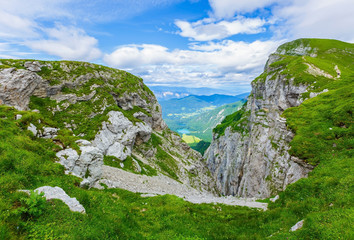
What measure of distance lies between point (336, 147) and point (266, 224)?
15192 millimetres

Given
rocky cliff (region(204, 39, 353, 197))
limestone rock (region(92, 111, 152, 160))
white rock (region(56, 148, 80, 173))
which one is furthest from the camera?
limestone rock (region(92, 111, 152, 160))

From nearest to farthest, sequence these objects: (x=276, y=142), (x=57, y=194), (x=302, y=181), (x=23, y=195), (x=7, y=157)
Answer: (x=23, y=195), (x=57, y=194), (x=7, y=157), (x=302, y=181), (x=276, y=142)

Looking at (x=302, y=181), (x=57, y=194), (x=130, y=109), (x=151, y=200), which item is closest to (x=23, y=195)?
(x=57, y=194)

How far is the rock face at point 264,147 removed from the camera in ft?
138

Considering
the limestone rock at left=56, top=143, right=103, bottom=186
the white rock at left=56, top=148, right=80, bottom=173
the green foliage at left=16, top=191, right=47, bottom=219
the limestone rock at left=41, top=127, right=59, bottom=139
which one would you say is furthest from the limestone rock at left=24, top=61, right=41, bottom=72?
the green foliage at left=16, top=191, right=47, bottom=219

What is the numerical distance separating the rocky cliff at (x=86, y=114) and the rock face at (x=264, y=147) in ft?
77.7

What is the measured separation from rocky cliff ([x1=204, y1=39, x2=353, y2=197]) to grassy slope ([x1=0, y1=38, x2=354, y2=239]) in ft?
24.1

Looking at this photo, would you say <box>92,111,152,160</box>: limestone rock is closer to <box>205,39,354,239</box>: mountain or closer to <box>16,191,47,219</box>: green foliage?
<box>16,191,47,219</box>: green foliage

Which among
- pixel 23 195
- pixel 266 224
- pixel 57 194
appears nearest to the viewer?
pixel 23 195

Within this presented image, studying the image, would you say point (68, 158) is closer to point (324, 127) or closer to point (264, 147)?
point (324, 127)

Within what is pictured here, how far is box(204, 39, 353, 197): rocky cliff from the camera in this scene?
43.1 meters

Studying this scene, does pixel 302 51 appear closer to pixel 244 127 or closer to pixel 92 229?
pixel 244 127

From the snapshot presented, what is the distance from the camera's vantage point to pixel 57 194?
10438mm

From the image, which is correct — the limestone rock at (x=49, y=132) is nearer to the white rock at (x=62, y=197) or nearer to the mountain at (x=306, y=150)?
the white rock at (x=62, y=197)
